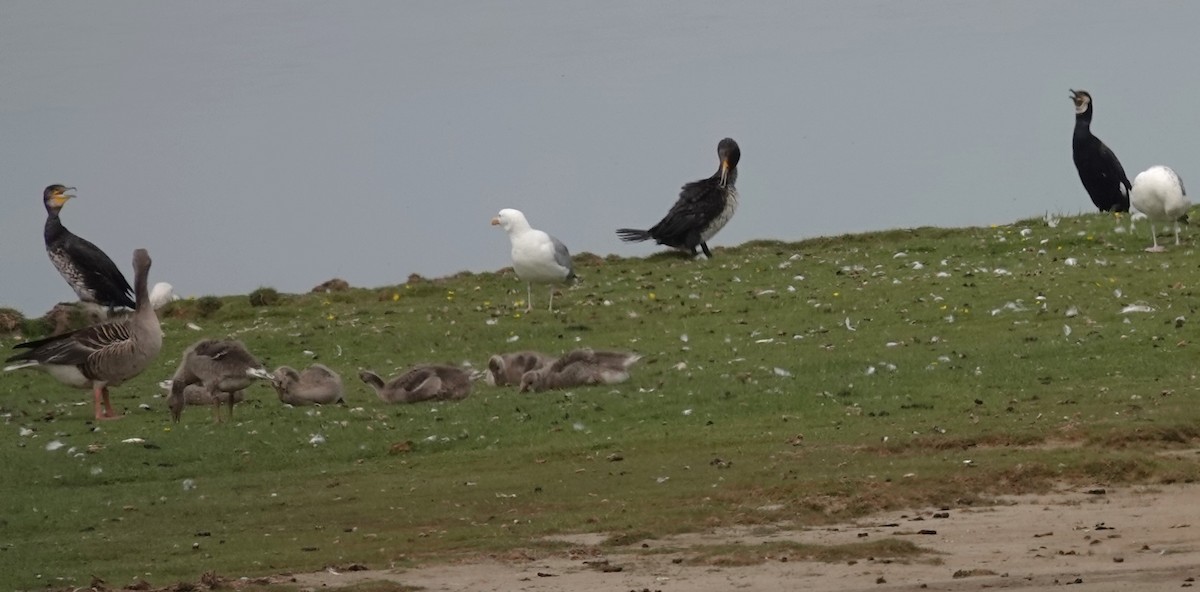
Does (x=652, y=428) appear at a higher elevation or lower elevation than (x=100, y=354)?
lower

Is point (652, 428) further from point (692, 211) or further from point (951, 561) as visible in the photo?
point (692, 211)

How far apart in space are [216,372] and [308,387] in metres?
1.16

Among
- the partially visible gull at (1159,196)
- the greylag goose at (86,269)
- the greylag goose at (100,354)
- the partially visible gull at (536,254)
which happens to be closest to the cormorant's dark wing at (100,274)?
the greylag goose at (86,269)

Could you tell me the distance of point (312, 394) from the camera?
60.5 feet

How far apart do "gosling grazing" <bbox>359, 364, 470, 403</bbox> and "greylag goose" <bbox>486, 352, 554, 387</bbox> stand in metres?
0.88

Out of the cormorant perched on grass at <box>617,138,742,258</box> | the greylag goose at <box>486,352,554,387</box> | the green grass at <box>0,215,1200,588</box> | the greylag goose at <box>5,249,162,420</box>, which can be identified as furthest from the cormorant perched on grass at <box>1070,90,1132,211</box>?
the greylag goose at <box>5,249,162,420</box>

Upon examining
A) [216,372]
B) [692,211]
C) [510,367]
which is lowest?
[510,367]

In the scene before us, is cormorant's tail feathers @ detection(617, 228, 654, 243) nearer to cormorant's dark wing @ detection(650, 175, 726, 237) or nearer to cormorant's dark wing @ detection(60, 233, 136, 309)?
cormorant's dark wing @ detection(650, 175, 726, 237)

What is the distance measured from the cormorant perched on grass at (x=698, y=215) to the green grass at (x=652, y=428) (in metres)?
5.31

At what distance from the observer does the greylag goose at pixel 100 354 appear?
1830 cm

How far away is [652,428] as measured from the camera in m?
16.1

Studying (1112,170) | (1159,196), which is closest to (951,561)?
(1159,196)

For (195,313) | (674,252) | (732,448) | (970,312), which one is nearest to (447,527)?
(732,448)

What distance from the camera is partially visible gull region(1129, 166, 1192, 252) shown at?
988 inches
